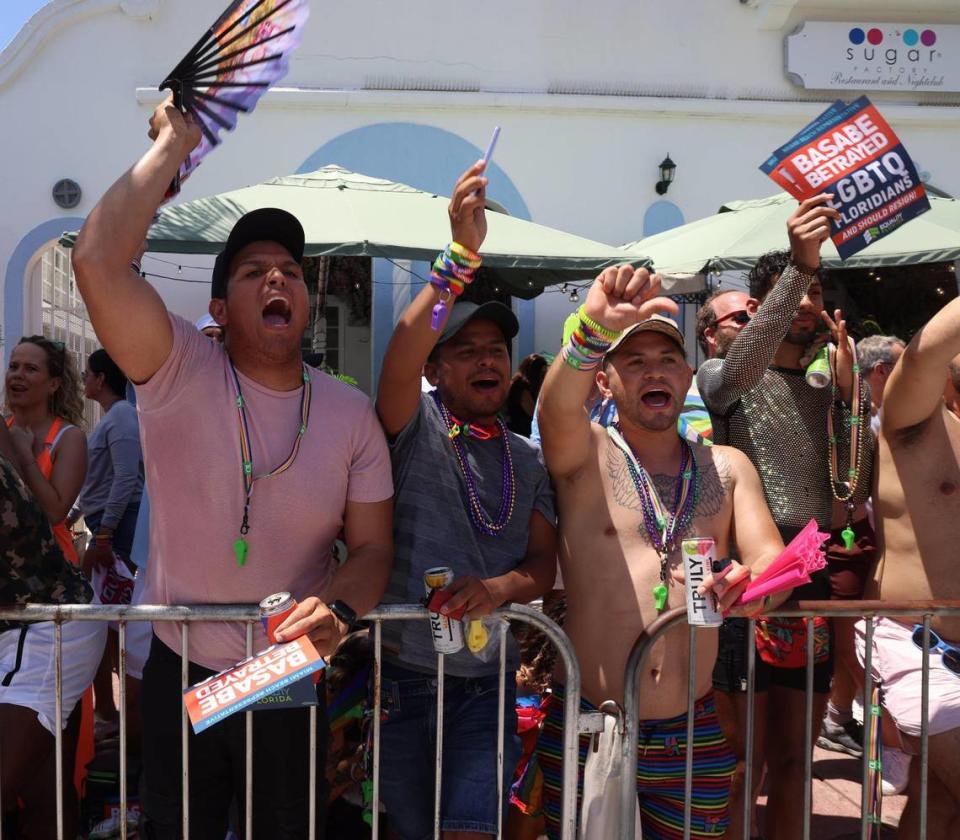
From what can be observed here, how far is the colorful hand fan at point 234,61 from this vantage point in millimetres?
2312

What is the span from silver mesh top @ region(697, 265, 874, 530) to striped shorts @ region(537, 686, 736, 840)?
103cm

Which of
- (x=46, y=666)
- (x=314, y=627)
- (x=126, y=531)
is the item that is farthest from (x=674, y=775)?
(x=126, y=531)

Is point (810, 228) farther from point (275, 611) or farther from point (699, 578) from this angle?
point (275, 611)

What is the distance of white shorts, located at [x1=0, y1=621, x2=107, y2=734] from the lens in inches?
125

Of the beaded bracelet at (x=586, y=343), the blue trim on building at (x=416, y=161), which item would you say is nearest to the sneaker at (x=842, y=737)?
the beaded bracelet at (x=586, y=343)

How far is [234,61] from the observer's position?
2.35 metres

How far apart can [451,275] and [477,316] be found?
36cm

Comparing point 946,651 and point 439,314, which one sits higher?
point 439,314

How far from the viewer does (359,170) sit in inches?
402

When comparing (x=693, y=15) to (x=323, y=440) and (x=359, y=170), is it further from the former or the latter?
(x=323, y=440)

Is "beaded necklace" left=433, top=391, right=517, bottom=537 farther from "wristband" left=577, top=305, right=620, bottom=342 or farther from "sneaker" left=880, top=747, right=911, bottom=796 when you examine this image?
"sneaker" left=880, top=747, right=911, bottom=796

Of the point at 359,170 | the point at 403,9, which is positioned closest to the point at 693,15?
the point at 403,9

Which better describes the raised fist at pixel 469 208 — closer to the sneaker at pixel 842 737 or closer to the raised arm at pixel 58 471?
the raised arm at pixel 58 471

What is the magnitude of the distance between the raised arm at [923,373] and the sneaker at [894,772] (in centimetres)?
210
